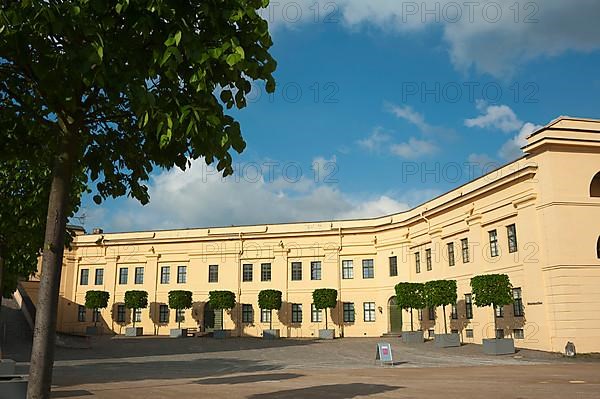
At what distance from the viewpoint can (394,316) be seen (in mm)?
40156

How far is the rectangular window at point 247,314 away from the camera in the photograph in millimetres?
43125

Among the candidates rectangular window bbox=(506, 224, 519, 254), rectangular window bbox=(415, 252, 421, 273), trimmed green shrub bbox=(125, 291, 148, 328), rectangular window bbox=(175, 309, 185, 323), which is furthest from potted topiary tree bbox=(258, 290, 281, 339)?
rectangular window bbox=(506, 224, 519, 254)

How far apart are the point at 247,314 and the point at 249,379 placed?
2680 cm

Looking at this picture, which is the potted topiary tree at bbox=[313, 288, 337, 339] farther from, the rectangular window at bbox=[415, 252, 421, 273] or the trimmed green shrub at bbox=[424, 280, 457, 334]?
the trimmed green shrub at bbox=[424, 280, 457, 334]

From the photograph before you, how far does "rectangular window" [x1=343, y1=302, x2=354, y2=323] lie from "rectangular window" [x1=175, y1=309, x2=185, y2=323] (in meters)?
12.1

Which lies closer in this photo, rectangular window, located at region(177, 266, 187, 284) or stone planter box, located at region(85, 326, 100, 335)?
stone planter box, located at region(85, 326, 100, 335)

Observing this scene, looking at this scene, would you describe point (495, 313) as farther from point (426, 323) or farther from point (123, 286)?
point (123, 286)

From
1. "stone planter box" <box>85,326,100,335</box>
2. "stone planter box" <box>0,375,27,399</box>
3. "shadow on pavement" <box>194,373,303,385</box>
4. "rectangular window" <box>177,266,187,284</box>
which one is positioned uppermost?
"rectangular window" <box>177,266,187,284</box>

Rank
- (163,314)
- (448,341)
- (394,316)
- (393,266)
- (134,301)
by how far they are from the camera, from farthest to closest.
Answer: (163,314) < (134,301) < (393,266) < (394,316) < (448,341)

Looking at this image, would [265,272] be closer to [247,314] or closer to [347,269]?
[247,314]

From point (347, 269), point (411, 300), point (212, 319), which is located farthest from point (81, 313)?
point (411, 300)

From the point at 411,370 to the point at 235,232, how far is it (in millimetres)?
27233

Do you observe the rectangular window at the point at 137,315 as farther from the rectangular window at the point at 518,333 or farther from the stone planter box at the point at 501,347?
the rectangular window at the point at 518,333

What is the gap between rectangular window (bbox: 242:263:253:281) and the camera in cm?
4409
